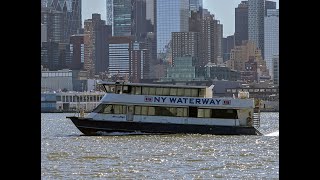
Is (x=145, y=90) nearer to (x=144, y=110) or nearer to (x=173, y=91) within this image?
(x=144, y=110)

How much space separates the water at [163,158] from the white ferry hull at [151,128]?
1.14 feet

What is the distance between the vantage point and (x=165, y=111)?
4756cm

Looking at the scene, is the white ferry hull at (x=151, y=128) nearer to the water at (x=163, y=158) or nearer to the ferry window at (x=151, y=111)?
the water at (x=163, y=158)

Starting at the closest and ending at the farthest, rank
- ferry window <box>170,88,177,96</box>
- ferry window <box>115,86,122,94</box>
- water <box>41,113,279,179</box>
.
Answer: water <box>41,113,279,179</box>
ferry window <box>170,88,177,96</box>
ferry window <box>115,86,122,94</box>

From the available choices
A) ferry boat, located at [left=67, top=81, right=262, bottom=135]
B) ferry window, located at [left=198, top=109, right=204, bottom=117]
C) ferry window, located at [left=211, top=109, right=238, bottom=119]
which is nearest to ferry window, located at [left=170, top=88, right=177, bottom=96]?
ferry boat, located at [left=67, top=81, right=262, bottom=135]

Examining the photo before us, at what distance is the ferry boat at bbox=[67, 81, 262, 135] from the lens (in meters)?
47.3

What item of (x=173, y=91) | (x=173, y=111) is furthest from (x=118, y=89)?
(x=173, y=111)

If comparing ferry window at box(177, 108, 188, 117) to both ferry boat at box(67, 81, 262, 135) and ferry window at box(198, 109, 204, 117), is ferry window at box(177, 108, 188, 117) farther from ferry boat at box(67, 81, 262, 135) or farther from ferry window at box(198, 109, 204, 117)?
ferry window at box(198, 109, 204, 117)

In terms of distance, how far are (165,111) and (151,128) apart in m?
1.33

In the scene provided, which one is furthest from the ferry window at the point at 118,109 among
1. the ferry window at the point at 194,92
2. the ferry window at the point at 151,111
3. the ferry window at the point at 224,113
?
the ferry window at the point at 224,113

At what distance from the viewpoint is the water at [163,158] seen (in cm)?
2642
